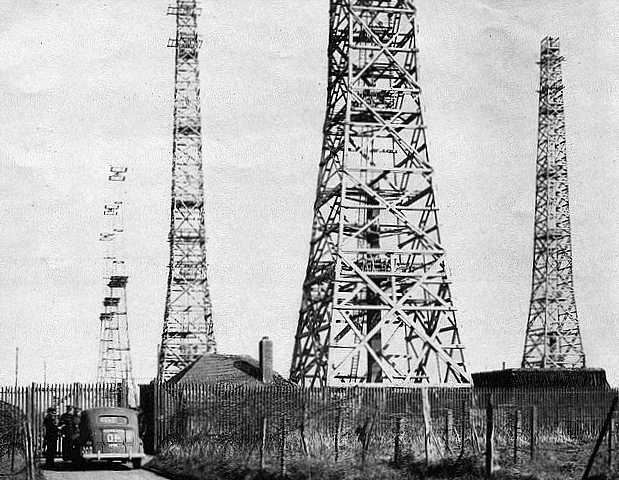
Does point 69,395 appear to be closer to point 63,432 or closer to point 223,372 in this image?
point 63,432

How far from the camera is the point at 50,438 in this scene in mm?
40594

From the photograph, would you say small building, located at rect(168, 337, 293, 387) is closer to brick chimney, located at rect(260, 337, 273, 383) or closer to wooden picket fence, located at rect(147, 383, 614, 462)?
brick chimney, located at rect(260, 337, 273, 383)

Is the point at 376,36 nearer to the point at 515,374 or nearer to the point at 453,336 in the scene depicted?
the point at 453,336

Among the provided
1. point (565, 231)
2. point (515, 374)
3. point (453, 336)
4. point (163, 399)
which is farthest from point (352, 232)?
point (565, 231)

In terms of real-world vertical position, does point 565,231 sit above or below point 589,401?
above

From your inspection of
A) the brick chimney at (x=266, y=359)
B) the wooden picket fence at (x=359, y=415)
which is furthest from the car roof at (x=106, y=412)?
the brick chimney at (x=266, y=359)

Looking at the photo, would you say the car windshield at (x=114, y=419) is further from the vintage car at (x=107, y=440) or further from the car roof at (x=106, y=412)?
the car roof at (x=106, y=412)

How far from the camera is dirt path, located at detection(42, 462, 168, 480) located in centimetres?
3408

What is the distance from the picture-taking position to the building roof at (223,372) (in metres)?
57.8

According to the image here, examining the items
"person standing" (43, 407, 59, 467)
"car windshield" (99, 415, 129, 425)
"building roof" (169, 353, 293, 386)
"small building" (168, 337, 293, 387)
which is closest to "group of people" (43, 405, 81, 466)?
"person standing" (43, 407, 59, 467)

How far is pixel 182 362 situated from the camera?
7281cm

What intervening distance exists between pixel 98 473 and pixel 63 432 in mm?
4817

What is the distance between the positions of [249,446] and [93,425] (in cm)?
625

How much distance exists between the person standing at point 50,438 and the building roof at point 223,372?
53.3 ft
